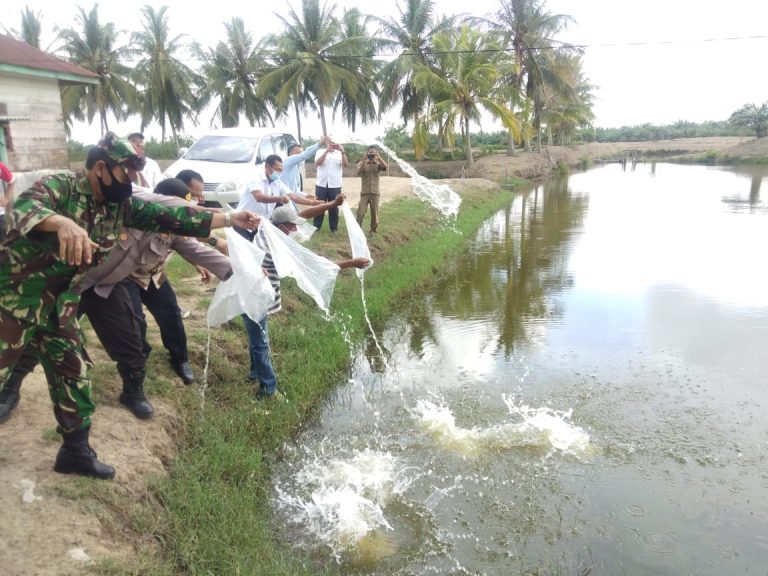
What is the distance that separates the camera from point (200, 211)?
2.94 m

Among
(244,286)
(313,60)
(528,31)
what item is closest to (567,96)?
(528,31)

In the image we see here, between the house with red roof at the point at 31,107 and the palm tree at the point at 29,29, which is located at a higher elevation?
the palm tree at the point at 29,29

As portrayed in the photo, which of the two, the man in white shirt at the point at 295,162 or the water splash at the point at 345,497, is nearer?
the water splash at the point at 345,497

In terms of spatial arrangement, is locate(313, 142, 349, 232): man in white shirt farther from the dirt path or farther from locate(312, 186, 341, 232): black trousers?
the dirt path

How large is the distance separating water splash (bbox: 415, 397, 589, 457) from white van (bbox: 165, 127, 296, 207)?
5.76m

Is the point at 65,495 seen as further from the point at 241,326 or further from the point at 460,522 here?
the point at 241,326

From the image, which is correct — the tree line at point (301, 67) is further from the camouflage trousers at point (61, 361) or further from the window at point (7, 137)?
the camouflage trousers at point (61, 361)

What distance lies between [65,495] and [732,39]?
17163mm

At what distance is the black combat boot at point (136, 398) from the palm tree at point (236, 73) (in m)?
26.3

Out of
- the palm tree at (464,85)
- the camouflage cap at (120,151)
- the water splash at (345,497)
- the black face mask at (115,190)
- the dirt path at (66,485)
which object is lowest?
the water splash at (345,497)

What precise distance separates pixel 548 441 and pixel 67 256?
11.1ft

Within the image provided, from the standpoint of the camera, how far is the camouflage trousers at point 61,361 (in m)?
2.55

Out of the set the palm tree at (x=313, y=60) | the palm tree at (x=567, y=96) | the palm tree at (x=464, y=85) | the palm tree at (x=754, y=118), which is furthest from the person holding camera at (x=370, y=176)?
the palm tree at (x=754, y=118)

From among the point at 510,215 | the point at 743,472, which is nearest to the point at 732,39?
the point at 510,215
